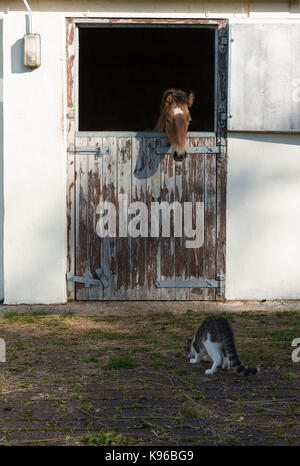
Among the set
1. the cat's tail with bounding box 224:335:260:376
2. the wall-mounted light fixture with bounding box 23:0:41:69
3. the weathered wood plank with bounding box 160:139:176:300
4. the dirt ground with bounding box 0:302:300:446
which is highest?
the wall-mounted light fixture with bounding box 23:0:41:69

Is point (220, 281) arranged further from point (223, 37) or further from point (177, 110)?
point (223, 37)

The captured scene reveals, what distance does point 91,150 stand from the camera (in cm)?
577

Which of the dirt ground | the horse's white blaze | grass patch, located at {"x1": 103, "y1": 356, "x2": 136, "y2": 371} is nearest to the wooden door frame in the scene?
the horse's white blaze

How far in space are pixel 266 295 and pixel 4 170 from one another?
9.46 feet

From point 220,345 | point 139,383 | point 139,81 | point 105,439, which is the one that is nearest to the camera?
point 105,439

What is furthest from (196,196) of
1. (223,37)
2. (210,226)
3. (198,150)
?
(223,37)

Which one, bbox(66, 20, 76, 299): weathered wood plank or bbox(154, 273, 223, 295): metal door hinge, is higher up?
bbox(66, 20, 76, 299): weathered wood plank

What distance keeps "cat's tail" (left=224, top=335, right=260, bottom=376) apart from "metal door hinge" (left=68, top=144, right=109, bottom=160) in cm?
288

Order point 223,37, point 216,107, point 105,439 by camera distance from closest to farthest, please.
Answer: point 105,439
point 223,37
point 216,107

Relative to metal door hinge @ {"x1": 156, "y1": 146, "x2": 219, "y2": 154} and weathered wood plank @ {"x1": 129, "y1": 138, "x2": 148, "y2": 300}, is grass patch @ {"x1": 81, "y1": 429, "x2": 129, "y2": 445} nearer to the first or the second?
weathered wood plank @ {"x1": 129, "y1": 138, "x2": 148, "y2": 300}

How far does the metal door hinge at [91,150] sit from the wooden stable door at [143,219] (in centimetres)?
1

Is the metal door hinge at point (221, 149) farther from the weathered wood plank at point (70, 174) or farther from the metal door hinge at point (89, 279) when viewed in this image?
the metal door hinge at point (89, 279)

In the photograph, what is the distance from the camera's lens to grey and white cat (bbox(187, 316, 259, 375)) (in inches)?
136

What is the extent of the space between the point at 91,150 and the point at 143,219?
2.84ft
